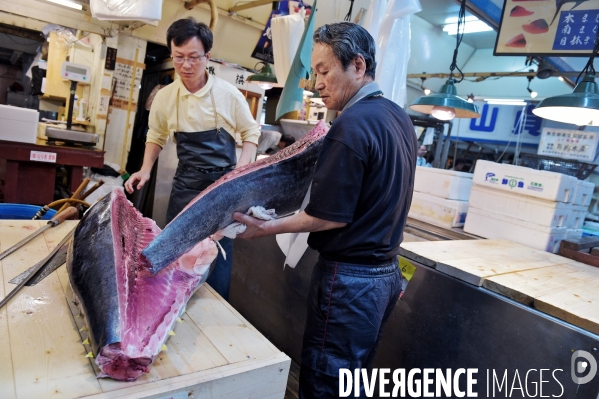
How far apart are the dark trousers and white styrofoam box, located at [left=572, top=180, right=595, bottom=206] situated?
2514 millimetres

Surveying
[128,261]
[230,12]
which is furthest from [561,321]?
[230,12]

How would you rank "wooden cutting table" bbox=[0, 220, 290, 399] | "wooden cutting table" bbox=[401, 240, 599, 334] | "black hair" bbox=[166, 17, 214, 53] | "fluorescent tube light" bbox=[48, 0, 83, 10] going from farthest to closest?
1. "fluorescent tube light" bbox=[48, 0, 83, 10]
2. "black hair" bbox=[166, 17, 214, 53]
3. "wooden cutting table" bbox=[401, 240, 599, 334]
4. "wooden cutting table" bbox=[0, 220, 290, 399]

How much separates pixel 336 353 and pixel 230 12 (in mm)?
7295

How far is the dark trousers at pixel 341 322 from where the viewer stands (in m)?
1.74

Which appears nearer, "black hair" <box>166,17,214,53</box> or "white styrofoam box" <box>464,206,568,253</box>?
"black hair" <box>166,17,214,53</box>

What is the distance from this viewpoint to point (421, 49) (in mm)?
12648

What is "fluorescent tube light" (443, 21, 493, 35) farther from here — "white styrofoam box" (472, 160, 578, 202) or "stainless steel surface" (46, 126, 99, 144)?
"stainless steel surface" (46, 126, 99, 144)

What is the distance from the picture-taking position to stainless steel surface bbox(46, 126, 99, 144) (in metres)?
5.15

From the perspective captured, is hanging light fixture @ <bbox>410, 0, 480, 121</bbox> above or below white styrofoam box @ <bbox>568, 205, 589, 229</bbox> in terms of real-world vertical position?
above

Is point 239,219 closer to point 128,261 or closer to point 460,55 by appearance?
point 128,261

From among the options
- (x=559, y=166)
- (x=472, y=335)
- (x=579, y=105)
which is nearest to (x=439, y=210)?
(x=579, y=105)

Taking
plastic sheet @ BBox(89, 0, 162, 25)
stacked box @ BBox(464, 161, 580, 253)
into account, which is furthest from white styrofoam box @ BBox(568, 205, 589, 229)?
plastic sheet @ BBox(89, 0, 162, 25)

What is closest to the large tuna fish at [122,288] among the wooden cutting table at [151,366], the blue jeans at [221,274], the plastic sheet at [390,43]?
the wooden cutting table at [151,366]

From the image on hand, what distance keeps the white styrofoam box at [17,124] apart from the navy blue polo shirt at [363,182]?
177 inches
